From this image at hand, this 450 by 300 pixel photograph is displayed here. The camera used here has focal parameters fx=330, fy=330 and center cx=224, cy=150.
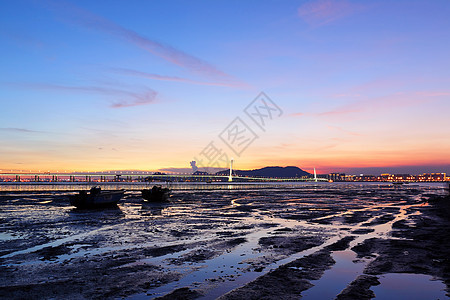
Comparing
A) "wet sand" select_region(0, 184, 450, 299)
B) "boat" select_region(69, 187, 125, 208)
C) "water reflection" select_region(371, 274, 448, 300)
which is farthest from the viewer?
"boat" select_region(69, 187, 125, 208)

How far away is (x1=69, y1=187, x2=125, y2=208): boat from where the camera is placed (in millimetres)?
36000

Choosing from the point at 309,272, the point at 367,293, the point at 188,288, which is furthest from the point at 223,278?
the point at 367,293

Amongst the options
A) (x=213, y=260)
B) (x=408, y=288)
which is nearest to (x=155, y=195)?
(x=213, y=260)

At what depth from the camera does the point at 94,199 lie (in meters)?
37.4

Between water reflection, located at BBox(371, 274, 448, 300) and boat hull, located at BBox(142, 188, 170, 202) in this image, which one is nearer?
water reflection, located at BBox(371, 274, 448, 300)

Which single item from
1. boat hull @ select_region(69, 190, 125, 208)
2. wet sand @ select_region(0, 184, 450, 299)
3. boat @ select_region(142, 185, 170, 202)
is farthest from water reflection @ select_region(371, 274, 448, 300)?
boat @ select_region(142, 185, 170, 202)

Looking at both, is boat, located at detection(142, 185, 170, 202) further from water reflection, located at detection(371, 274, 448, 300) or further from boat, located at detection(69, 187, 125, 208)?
water reflection, located at detection(371, 274, 448, 300)

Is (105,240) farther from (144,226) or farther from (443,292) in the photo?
(443,292)

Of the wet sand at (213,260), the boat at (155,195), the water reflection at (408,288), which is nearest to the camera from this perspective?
the water reflection at (408,288)

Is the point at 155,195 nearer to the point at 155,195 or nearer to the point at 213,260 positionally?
the point at 155,195

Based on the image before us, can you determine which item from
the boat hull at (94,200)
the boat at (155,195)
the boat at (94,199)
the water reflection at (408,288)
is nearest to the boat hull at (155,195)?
the boat at (155,195)

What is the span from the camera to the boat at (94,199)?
36.0 meters

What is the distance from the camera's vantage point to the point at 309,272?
440 inches

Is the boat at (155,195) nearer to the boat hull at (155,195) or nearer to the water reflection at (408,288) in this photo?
the boat hull at (155,195)
